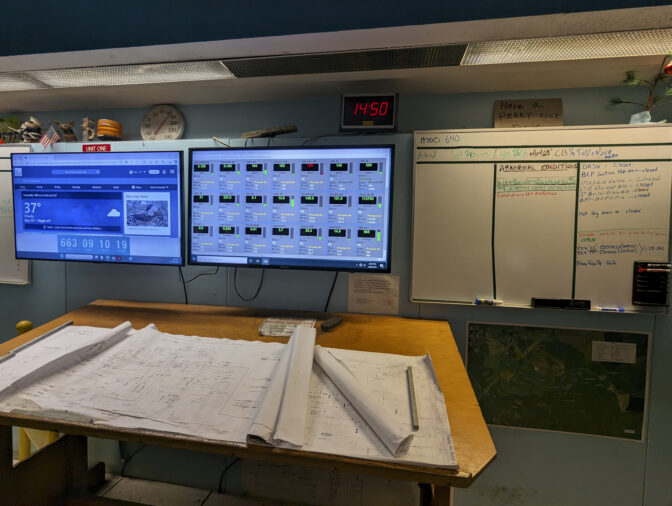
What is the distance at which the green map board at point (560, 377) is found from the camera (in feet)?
4.51

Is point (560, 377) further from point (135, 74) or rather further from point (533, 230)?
point (135, 74)

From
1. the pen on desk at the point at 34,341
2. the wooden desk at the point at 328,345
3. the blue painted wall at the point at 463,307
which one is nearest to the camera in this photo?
the wooden desk at the point at 328,345

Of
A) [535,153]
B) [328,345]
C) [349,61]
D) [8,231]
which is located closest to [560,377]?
[535,153]

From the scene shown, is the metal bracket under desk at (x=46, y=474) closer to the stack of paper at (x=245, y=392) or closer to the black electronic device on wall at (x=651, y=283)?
the stack of paper at (x=245, y=392)

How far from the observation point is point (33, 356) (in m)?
0.94

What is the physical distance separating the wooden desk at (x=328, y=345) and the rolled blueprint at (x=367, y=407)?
0.14 feet

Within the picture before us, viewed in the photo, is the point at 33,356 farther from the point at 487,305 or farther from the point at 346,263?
the point at 487,305

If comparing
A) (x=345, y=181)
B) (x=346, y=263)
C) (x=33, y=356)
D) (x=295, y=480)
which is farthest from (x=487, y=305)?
(x=33, y=356)

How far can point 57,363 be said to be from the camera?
2.86ft

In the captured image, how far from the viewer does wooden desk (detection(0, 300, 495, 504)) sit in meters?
0.61

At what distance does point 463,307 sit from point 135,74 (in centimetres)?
177

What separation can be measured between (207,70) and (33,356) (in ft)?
3.88

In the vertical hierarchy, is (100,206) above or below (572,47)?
below

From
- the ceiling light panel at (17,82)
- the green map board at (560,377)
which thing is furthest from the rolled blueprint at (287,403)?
the ceiling light panel at (17,82)
